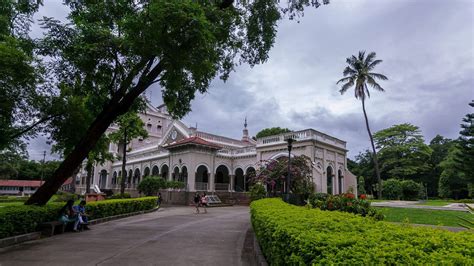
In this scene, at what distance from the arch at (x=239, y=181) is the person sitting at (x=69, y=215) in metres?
22.3

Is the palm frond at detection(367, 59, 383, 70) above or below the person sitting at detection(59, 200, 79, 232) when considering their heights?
above

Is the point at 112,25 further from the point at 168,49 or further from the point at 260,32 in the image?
the point at 260,32

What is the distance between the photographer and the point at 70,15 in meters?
9.84

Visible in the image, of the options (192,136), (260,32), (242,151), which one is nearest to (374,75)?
(242,151)

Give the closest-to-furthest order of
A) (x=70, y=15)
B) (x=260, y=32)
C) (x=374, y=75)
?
(x=70, y=15) → (x=260, y=32) → (x=374, y=75)

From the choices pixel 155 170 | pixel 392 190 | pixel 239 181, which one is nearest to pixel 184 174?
pixel 239 181

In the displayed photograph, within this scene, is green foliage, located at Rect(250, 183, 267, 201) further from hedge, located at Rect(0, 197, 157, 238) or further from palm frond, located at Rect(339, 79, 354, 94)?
palm frond, located at Rect(339, 79, 354, 94)

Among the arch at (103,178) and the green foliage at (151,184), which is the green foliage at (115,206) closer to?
the green foliage at (151,184)

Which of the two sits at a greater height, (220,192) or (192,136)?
(192,136)

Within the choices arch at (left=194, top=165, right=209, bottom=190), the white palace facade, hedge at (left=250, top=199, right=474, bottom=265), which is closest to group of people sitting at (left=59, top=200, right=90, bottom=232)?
hedge at (left=250, top=199, right=474, bottom=265)

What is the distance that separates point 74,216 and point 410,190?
3744 centimetres

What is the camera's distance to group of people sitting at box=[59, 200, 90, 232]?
11.0 meters

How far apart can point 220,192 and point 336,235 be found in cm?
2720

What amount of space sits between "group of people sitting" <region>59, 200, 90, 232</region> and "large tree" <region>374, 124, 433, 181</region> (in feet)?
147
